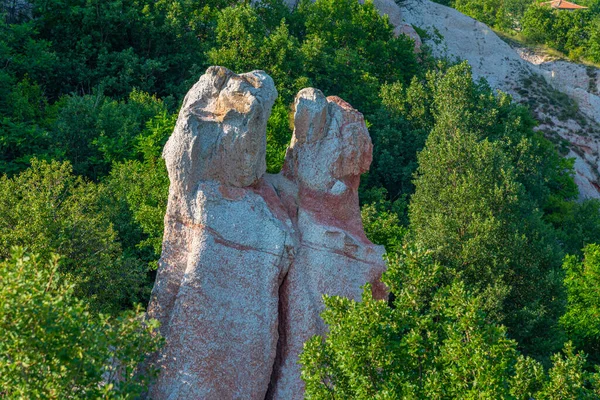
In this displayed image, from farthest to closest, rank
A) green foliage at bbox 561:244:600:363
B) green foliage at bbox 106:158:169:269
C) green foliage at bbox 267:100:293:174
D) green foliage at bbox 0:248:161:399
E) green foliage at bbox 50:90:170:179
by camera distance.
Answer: green foliage at bbox 561:244:600:363, green foliage at bbox 50:90:170:179, green foliage at bbox 267:100:293:174, green foliage at bbox 106:158:169:269, green foliage at bbox 0:248:161:399

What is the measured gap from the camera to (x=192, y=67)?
54000 millimetres

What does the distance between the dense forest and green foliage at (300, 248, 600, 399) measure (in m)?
0.04

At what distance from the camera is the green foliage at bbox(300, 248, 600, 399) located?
776 inches

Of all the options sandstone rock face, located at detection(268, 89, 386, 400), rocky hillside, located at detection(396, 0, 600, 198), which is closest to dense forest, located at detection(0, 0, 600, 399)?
sandstone rock face, located at detection(268, 89, 386, 400)

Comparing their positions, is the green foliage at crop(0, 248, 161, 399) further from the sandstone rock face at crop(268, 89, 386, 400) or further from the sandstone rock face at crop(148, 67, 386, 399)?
the sandstone rock face at crop(268, 89, 386, 400)

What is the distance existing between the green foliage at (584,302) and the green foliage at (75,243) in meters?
21.0

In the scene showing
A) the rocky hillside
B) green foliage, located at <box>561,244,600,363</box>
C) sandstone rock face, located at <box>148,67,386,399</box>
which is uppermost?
sandstone rock face, located at <box>148,67,386,399</box>

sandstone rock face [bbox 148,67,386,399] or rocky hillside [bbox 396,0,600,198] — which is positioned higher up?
sandstone rock face [bbox 148,67,386,399]

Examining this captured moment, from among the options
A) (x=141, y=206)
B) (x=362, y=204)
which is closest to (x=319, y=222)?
(x=141, y=206)

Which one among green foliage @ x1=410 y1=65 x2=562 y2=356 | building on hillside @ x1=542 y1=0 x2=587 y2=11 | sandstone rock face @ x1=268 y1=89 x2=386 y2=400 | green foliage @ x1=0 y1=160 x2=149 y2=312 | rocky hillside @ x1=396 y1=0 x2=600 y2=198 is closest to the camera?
sandstone rock face @ x1=268 y1=89 x2=386 y2=400

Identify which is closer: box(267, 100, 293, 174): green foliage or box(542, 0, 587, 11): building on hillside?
box(267, 100, 293, 174): green foliage

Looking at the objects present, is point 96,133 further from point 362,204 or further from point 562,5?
point 562,5

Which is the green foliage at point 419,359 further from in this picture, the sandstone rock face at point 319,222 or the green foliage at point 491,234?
the green foliage at point 491,234

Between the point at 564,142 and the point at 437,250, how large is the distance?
41253 millimetres
